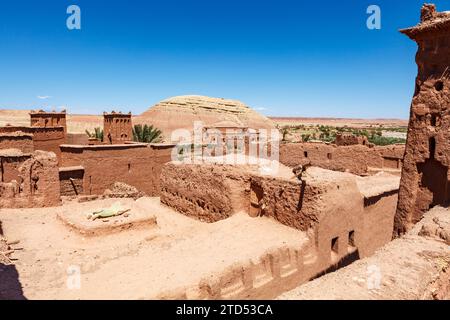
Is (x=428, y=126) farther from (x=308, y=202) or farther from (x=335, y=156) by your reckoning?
(x=335, y=156)

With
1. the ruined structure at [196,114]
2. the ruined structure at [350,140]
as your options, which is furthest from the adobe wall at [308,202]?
the ruined structure at [196,114]

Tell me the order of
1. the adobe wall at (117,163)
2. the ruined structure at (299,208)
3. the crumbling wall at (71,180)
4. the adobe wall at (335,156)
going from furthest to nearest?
the adobe wall at (335,156) < the adobe wall at (117,163) < the crumbling wall at (71,180) < the ruined structure at (299,208)

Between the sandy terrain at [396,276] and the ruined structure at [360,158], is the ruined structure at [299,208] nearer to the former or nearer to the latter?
the sandy terrain at [396,276]

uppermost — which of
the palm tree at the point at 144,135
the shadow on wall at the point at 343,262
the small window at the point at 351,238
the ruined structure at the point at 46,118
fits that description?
the ruined structure at the point at 46,118

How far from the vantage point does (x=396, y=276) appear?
5430 mm

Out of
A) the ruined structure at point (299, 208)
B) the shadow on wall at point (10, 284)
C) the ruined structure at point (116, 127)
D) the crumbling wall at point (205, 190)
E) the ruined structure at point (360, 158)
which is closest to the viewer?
the shadow on wall at point (10, 284)

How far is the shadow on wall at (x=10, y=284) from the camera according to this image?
6959 mm

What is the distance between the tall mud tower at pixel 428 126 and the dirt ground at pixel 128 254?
3.59 metres

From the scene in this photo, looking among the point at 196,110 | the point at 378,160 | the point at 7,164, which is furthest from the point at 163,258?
the point at 196,110

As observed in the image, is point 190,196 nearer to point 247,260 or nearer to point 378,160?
point 247,260

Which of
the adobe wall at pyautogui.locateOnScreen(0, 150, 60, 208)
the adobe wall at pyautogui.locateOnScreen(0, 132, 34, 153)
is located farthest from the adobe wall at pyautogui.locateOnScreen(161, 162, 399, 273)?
the adobe wall at pyautogui.locateOnScreen(0, 132, 34, 153)

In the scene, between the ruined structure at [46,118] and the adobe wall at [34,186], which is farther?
the ruined structure at [46,118]

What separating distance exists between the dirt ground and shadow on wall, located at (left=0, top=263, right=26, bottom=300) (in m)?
0.02

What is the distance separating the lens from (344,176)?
389 inches
